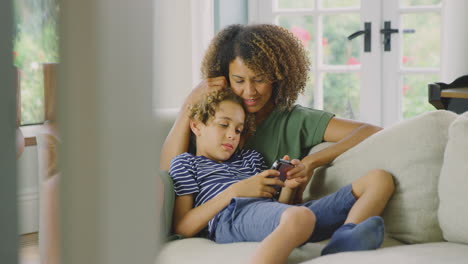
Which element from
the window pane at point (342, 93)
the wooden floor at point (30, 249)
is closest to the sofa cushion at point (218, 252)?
the wooden floor at point (30, 249)

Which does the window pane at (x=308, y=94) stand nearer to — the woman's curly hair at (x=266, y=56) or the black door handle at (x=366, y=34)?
the black door handle at (x=366, y=34)

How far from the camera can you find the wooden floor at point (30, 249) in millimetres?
321

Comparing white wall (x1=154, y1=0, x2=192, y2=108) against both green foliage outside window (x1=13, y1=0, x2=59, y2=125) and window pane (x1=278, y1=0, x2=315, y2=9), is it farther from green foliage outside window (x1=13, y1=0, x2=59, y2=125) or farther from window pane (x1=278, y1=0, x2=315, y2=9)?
green foliage outside window (x1=13, y1=0, x2=59, y2=125)

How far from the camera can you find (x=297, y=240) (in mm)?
1596

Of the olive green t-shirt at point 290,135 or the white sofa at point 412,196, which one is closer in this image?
the white sofa at point 412,196

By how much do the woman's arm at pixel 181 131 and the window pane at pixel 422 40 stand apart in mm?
1958

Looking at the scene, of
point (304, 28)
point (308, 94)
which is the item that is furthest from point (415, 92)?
point (304, 28)

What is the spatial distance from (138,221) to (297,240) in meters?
1.31

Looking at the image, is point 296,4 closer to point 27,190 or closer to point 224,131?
point 224,131

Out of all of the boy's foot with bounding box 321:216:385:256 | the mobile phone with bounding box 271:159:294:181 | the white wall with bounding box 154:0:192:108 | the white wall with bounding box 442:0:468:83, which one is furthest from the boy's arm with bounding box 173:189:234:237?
the white wall with bounding box 442:0:468:83

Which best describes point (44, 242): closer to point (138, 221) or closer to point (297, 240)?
point (138, 221)

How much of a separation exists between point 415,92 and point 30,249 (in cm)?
369

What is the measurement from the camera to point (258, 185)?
184 centimetres

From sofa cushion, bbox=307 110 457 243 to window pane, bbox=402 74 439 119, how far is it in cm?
195
